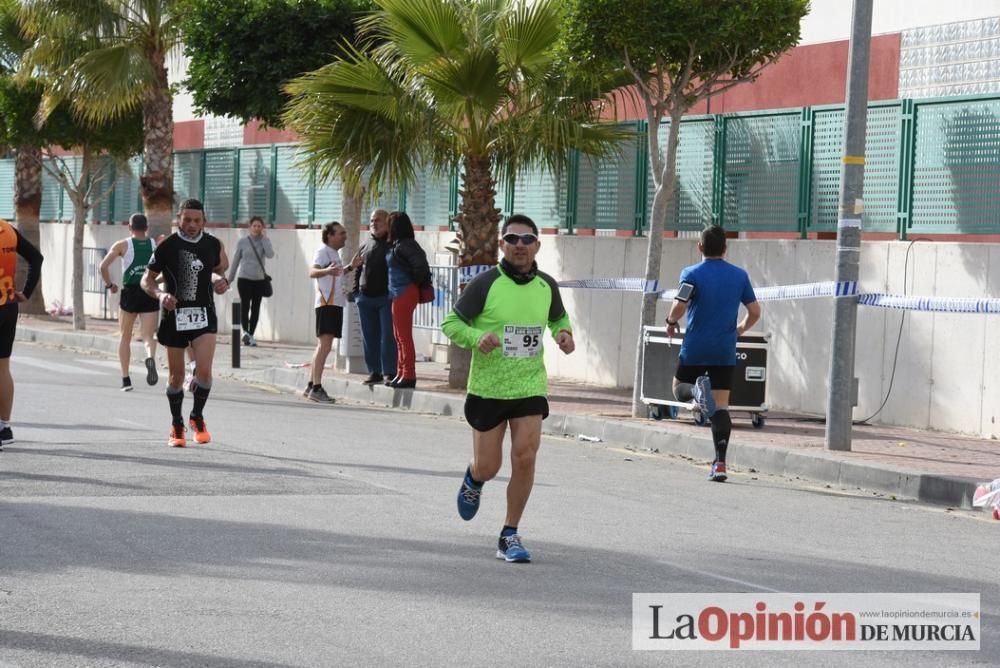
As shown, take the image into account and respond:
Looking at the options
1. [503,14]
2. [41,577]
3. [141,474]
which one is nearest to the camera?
[41,577]

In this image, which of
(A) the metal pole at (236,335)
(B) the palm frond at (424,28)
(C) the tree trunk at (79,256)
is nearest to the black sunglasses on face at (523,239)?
(B) the palm frond at (424,28)

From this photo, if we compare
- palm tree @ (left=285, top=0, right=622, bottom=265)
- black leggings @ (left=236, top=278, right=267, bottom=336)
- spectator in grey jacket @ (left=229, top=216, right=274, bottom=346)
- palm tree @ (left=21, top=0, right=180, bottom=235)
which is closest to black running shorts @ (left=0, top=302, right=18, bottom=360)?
palm tree @ (left=285, top=0, right=622, bottom=265)

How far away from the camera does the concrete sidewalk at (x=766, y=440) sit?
12016 mm

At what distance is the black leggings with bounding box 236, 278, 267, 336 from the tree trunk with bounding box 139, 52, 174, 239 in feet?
5.62

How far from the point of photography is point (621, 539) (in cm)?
915

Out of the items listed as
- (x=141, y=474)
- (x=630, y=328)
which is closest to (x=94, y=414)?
(x=141, y=474)

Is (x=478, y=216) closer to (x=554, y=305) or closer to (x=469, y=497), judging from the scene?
(x=554, y=305)

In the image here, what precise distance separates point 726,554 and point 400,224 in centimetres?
925

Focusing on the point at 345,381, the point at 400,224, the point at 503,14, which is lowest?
the point at 345,381

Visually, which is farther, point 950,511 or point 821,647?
point 950,511

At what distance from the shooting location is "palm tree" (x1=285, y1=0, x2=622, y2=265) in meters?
16.4

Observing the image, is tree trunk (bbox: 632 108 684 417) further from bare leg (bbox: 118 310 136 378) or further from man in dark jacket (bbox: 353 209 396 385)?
bare leg (bbox: 118 310 136 378)

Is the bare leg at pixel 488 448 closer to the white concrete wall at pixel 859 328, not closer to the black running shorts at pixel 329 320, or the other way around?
the white concrete wall at pixel 859 328

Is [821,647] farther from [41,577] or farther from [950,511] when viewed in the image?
[950,511]
